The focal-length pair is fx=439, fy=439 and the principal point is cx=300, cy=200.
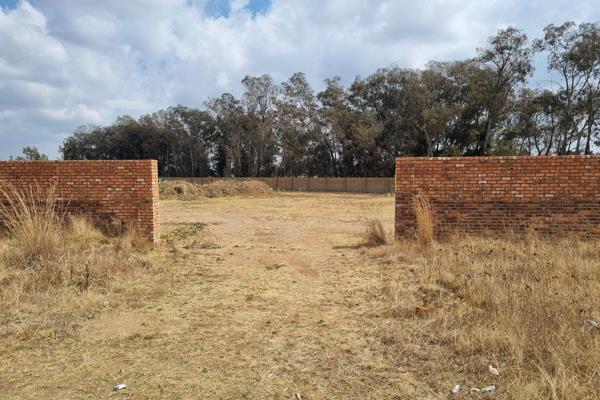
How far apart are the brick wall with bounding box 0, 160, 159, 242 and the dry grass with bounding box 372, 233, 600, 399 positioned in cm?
519

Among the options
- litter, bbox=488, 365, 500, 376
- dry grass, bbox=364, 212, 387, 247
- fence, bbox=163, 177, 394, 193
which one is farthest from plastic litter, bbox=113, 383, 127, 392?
fence, bbox=163, 177, 394, 193

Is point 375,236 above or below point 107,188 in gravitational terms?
below

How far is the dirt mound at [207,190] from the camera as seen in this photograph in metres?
31.6

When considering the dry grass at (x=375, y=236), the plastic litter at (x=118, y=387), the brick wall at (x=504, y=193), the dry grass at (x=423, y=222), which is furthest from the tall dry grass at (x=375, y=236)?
the plastic litter at (x=118, y=387)

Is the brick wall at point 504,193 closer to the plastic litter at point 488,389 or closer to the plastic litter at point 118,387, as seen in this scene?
the plastic litter at point 488,389

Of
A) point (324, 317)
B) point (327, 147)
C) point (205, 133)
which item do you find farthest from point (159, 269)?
point (205, 133)

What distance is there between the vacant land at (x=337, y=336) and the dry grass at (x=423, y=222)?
47.5 inches

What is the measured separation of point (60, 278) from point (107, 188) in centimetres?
364

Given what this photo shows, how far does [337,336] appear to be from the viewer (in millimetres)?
4277

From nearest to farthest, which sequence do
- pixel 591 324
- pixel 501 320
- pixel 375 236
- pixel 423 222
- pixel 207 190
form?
pixel 591 324
pixel 501 320
pixel 423 222
pixel 375 236
pixel 207 190

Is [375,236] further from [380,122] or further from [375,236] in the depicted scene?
[380,122]

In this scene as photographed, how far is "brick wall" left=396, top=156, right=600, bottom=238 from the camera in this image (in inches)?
332

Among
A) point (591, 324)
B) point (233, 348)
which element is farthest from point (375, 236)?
point (233, 348)

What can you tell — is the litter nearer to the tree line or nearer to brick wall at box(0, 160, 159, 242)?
brick wall at box(0, 160, 159, 242)
